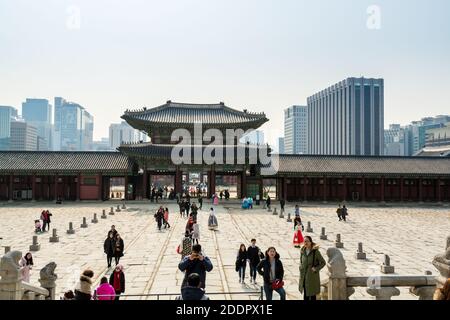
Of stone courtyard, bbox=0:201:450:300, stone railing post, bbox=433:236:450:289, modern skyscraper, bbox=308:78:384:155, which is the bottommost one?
stone courtyard, bbox=0:201:450:300

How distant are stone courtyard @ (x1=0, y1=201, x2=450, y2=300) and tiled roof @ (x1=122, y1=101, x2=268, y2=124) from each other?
1710 centimetres

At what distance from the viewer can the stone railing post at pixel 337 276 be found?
8.09 m

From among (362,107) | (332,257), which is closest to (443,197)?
(332,257)

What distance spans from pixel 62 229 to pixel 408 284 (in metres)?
21.0

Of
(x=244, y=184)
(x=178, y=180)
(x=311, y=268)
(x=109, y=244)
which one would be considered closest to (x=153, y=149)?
(x=178, y=180)

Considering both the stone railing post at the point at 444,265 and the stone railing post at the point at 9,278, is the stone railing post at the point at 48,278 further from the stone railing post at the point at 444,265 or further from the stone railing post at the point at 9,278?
the stone railing post at the point at 444,265

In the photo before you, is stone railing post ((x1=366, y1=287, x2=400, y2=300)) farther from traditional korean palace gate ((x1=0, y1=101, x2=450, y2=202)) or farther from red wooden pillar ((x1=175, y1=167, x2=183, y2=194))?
red wooden pillar ((x1=175, y1=167, x2=183, y2=194))

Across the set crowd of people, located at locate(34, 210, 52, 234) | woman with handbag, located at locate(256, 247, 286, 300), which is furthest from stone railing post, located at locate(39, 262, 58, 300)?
crowd of people, located at locate(34, 210, 52, 234)

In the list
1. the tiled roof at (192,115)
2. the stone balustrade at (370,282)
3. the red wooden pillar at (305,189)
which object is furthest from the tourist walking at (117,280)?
the red wooden pillar at (305,189)

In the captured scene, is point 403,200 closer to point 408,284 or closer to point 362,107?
point 408,284

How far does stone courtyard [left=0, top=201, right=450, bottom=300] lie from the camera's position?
12.0m

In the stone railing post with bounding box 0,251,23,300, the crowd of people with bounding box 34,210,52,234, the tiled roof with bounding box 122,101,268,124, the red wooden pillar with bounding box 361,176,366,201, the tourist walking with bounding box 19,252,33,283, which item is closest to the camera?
the stone railing post with bounding box 0,251,23,300

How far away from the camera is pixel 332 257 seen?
26.7 ft
